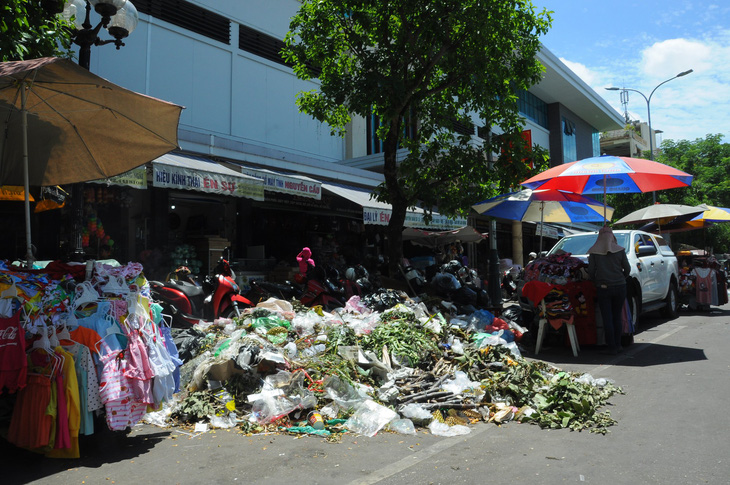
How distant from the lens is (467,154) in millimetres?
11258

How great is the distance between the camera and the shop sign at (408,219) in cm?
1323

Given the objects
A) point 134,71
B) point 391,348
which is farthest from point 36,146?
point 134,71

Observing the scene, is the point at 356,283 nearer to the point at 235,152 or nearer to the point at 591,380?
the point at 235,152

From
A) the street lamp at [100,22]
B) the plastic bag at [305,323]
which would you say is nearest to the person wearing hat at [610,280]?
the plastic bag at [305,323]

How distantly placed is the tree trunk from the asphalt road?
20.4ft

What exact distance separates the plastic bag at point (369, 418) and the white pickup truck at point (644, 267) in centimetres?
600

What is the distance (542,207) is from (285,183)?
17.8 feet

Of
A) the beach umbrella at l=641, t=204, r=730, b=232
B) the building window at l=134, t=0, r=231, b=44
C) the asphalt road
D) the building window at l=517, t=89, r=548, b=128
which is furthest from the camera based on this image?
the building window at l=517, t=89, r=548, b=128

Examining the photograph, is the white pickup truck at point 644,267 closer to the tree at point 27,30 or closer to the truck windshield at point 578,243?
the truck windshield at point 578,243

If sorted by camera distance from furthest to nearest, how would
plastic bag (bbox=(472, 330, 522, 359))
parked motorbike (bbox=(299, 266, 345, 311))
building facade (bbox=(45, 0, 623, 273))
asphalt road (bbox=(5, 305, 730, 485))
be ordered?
building facade (bbox=(45, 0, 623, 273)), parked motorbike (bbox=(299, 266, 345, 311)), plastic bag (bbox=(472, 330, 522, 359)), asphalt road (bbox=(5, 305, 730, 485))

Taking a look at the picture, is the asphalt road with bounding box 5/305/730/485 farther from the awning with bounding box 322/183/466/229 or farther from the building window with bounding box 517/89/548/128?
the building window with bounding box 517/89/548/128

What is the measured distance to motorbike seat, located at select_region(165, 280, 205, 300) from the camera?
26.1ft

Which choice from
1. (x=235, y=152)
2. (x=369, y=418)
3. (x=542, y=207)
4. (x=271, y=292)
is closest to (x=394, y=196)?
(x=271, y=292)

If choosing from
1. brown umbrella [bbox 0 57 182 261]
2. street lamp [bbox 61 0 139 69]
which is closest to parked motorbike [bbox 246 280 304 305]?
brown umbrella [bbox 0 57 182 261]
